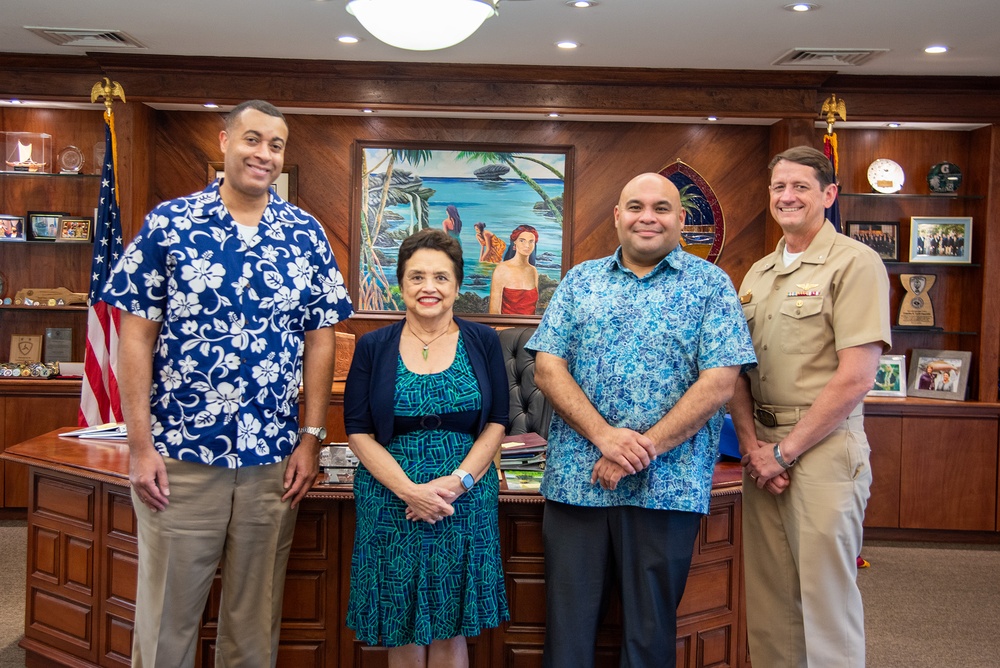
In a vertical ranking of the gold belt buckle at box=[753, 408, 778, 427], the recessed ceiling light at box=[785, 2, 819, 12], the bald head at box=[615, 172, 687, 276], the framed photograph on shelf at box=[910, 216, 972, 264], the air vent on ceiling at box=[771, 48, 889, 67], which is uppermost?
the air vent on ceiling at box=[771, 48, 889, 67]

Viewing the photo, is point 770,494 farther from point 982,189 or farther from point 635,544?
point 982,189

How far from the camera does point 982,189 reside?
18.3ft

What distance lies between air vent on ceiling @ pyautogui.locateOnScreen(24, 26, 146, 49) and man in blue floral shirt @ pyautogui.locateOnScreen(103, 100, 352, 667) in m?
3.08

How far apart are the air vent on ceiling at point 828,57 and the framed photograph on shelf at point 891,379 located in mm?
1874

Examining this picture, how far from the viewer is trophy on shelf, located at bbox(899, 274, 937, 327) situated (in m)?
5.74

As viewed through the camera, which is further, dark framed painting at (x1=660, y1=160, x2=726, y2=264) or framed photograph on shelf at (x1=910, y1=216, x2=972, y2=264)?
dark framed painting at (x1=660, y1=160, x2=726, y2=264)

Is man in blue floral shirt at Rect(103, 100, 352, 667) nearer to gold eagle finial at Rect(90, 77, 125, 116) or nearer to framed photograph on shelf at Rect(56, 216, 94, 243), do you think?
gold eagle finial at Rect(90, 77, 125, 116)

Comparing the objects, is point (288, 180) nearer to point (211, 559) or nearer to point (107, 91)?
point (107, 91)

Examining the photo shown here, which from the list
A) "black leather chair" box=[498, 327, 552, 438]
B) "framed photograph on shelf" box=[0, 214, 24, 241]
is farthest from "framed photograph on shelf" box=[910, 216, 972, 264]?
"framed photograph on shelf" box=[0, 214, 24, 241]

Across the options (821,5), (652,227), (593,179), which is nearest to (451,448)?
(652,227)

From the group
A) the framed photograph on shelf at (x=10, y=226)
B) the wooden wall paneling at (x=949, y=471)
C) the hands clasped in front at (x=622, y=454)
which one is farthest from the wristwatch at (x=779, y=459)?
the framed photograph on shelf at (x=10, y=226)

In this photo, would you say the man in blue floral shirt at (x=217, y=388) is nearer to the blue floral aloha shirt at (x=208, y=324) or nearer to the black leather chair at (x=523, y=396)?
the blue floral aloha shirt at (x=208, y=324)

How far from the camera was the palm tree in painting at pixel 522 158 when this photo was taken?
18.7 ft

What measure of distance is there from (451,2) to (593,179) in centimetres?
322
